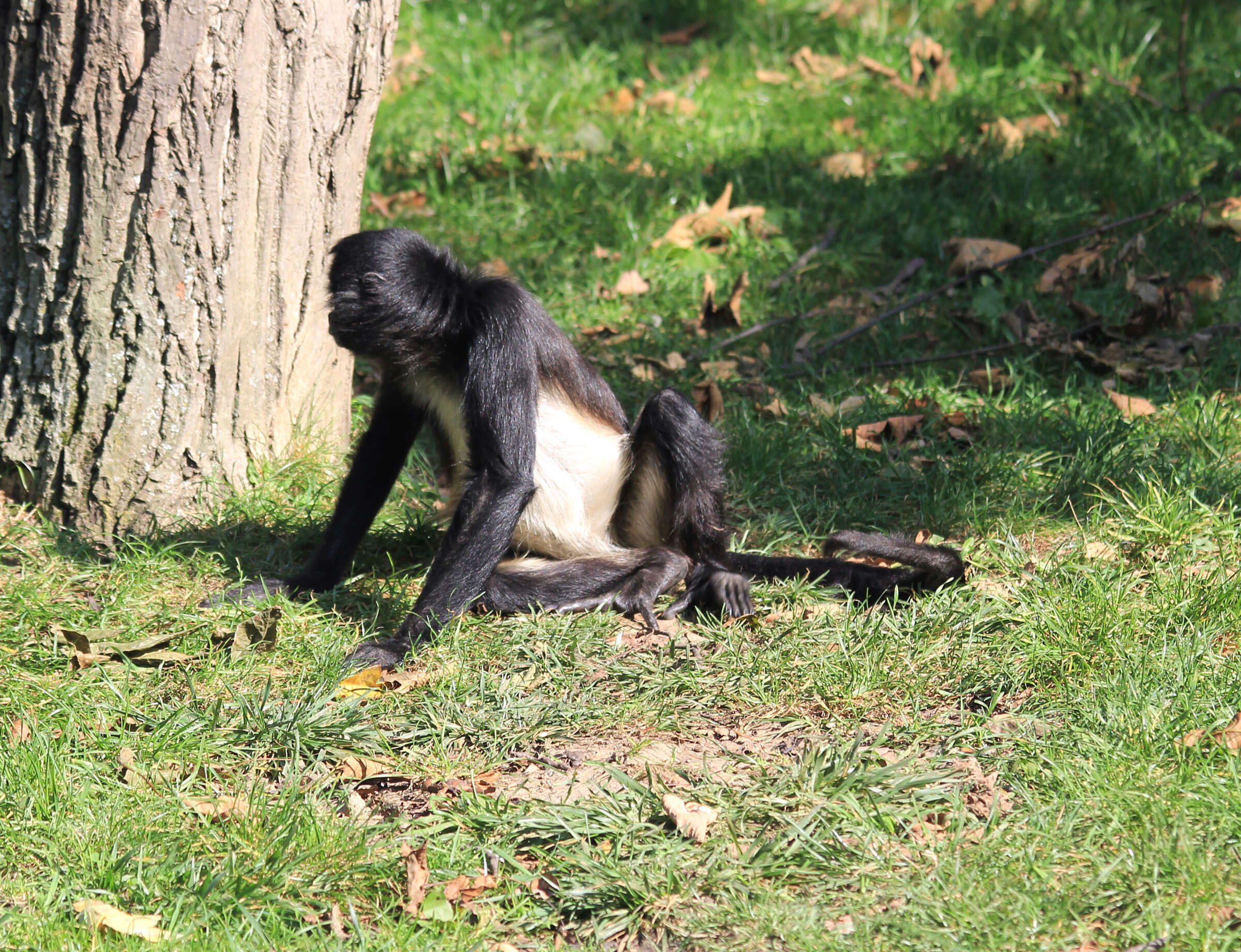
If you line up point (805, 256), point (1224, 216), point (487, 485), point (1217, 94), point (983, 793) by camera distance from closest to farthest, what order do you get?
point (983, 793) → point (487, 485) → point (1224, 216) → point (805, 256) → point (1217, 94)

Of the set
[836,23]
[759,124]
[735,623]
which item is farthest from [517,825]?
[836,23]

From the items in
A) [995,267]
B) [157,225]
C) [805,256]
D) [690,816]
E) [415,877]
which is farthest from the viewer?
[805,256]

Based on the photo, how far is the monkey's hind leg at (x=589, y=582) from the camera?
161 inches

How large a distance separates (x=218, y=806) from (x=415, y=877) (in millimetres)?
564

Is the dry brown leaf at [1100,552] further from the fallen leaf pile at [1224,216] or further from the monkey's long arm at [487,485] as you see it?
the fallen leaf pile at [1224,216]

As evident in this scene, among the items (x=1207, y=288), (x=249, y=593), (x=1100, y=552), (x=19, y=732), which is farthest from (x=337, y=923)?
(x=1207, y=288)

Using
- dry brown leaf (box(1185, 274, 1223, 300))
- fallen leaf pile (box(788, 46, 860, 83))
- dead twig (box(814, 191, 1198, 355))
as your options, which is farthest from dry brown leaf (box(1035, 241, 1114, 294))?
fallen leaf pile (box(788, 46, 860, 83))

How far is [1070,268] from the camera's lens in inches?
231

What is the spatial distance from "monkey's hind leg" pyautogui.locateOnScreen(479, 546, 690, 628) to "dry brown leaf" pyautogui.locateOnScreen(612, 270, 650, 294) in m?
2.11

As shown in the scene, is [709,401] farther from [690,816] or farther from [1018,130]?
[1018,130]

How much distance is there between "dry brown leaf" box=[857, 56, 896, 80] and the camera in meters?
7.39

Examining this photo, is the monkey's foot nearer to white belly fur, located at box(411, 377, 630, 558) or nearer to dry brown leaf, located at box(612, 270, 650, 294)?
white belly fur, located at box(411, 377, 630, 558)

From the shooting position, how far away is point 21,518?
14.2ft

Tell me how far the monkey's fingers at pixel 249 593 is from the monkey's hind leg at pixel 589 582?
72 cm
